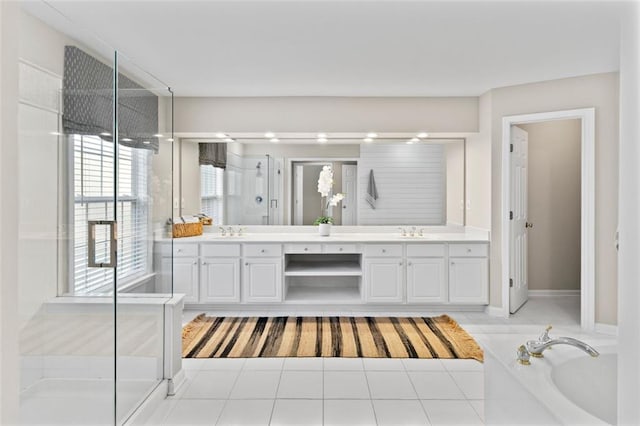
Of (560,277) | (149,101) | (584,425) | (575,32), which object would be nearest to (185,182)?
(149,101)

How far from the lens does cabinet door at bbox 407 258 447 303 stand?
4164mm

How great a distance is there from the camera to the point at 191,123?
4398 millimetres

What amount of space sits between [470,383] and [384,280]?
164cm

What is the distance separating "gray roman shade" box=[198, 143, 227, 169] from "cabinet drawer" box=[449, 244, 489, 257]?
8.96ft

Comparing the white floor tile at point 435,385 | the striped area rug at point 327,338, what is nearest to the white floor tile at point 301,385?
the striped area rug at point 327,338

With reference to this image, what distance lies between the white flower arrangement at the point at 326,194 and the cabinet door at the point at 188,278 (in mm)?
1441

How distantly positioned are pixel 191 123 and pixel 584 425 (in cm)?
417

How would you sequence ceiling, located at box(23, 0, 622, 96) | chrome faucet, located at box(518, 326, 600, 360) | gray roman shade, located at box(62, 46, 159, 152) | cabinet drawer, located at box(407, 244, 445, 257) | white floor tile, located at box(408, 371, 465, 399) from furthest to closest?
cabinet drawer, located at box(407, 244, 445, 257)
white floor tile, located at box(408, 371, 465, 399)
ceiling, located at box(23, 0, 622, 96)
gray roman shade, located at box(62, 46, 159, 152)
chrome faucet, located at box(518, 326, 600, 360)

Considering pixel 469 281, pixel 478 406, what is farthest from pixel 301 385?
pixel 469 281

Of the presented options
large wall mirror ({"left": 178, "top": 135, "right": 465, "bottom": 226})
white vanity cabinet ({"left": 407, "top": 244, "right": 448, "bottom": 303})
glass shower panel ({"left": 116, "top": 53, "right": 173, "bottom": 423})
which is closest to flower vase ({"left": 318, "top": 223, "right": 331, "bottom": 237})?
large wall mirror ({"left": 178, "top": 135, "right": 465, "bottom": 226})

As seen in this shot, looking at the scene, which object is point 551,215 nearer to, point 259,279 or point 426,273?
point 426,273

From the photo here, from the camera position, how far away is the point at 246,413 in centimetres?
229

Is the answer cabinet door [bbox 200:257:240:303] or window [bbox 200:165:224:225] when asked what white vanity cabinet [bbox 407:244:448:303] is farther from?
window [bbox 200:165:224:225]

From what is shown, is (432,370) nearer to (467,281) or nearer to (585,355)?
(585,355)
